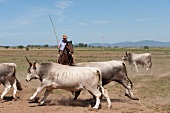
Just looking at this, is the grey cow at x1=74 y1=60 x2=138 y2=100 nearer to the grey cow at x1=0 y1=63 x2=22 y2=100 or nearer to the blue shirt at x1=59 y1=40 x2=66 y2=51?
the blue shirt at x1=59 y1=40 x2=66 y2=51

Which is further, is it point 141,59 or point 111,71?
point 141,59

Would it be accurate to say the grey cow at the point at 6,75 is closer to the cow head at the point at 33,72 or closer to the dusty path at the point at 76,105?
the dusty path at the point at 76,105

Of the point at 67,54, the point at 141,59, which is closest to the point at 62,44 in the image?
the point at 67,54

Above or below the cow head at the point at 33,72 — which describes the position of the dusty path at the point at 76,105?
below

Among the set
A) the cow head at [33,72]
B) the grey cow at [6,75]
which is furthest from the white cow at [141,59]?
the cow head at [33,72]

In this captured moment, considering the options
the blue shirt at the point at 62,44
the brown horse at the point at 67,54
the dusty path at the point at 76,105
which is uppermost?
the blue shirt at the point at 62,44

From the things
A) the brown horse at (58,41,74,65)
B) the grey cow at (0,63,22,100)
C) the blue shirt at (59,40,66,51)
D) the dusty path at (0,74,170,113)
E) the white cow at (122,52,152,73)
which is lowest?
the dusty path at (0,74,170,113)

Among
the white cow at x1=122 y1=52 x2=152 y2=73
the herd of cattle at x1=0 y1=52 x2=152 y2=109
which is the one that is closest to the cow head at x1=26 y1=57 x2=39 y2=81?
the herd of cattle at x1=0 y1=52 x2=152 y2=109

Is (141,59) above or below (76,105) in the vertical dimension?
above

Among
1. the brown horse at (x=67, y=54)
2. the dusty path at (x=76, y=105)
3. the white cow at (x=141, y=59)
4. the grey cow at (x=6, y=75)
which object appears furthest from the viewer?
the white cow at (x=141, y=59)

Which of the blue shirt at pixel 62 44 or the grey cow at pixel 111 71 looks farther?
the blue shirt at pixel 62 44

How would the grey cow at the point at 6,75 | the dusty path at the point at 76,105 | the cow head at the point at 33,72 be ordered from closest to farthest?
the dusty path at the point at 76,105, the cow head at the point at 33,72, the grey cow at the point at 6,75

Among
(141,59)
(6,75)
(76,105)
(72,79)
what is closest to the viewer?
(72,79)

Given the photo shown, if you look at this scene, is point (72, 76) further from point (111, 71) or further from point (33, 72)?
point (111, 71)
